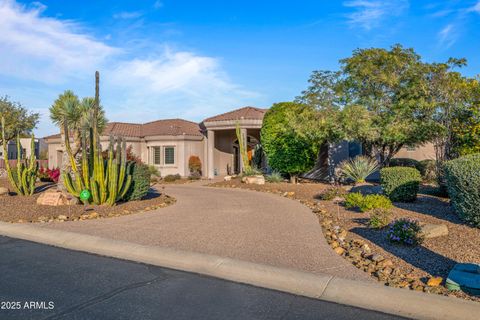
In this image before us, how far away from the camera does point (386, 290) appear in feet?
16.0

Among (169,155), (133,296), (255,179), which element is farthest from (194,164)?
(133,296)

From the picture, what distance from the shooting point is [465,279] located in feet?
15.7

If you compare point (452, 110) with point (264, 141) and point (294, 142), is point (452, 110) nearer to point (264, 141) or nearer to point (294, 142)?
point (294, 142)

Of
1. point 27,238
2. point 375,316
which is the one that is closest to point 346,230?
point 375,316

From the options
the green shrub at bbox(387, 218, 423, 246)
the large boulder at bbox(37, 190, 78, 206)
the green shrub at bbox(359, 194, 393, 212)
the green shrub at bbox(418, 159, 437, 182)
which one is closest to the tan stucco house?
the green shrub at bbox(418, 159, 437, 182)

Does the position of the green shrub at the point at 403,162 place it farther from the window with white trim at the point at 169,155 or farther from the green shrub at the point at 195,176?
the window with white trim at the point at 169,155

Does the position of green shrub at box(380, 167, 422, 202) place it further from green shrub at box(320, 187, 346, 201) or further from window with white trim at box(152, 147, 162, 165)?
window with white trim at box(152, 147, 162, 165)

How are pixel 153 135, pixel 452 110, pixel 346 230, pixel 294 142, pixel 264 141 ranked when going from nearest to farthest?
pixel 346 230, pixel 452 110, pixel 294 142, pixel 264 141, pixel 153 135

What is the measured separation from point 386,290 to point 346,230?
11.6 ft

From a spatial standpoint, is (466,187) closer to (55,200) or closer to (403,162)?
(55,200)

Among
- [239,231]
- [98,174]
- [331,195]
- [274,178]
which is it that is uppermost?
[98,174]

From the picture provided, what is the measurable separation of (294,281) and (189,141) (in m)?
21.1

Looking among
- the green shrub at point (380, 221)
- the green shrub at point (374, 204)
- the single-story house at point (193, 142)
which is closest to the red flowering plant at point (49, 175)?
the single-story house at point (193, 142)

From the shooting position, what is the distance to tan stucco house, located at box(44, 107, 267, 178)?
24.2 metres
